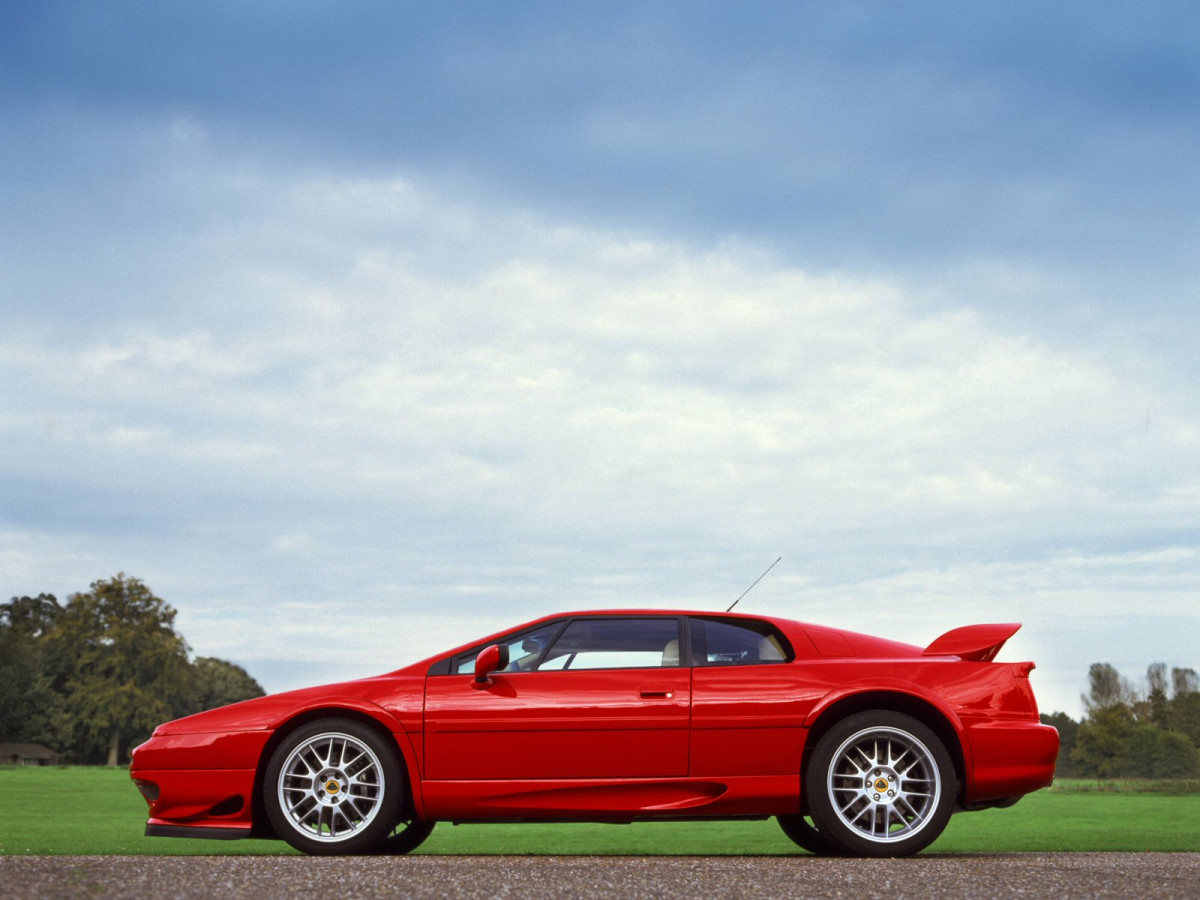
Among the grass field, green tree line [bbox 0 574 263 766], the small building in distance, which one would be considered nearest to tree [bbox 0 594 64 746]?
green tree line [bbox 0 574 263 766]

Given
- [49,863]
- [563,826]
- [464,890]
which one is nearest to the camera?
[464,890]

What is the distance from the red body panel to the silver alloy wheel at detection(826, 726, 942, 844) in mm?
221

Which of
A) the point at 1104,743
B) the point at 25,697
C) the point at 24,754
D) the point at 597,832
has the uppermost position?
the point at 25,697

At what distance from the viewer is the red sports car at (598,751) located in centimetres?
661

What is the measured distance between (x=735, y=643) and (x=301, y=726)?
268cm

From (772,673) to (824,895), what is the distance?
6.86 ft

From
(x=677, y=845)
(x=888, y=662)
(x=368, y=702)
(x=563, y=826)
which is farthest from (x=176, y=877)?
(x=563, y=826)

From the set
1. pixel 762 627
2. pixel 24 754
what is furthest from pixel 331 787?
pixel 24 754

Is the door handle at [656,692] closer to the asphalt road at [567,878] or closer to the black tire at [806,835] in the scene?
the asphalt road at [567,878]

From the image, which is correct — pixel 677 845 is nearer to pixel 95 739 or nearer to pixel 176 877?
pixel 176 877

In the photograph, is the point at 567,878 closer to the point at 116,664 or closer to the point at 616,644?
the point at 616,644

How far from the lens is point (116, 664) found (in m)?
70.8

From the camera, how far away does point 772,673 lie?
22.4ft

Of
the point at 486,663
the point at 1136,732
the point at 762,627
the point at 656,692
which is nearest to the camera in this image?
the point at 486,663
